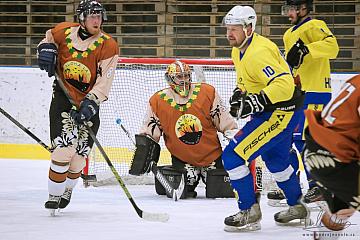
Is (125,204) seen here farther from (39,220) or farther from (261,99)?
(261,99)

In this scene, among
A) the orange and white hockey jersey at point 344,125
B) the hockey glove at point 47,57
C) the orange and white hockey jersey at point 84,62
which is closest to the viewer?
the orange and white hockey jersey at point 344,125

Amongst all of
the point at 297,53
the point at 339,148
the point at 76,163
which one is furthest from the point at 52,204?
the point at 339,148

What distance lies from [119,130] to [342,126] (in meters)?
3.57

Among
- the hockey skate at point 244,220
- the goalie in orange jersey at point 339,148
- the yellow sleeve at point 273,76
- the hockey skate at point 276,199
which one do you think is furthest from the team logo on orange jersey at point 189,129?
the goalie in orange jersey at point 339,148

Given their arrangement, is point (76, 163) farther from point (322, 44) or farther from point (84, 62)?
point (322, 44)

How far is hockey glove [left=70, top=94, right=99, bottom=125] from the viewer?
3859 millimetres

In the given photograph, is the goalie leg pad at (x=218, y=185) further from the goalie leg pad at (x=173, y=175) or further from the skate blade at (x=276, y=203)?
the skate blade at (x=276, y=203)

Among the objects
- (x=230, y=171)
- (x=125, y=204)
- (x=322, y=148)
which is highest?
(x=322, y=148)

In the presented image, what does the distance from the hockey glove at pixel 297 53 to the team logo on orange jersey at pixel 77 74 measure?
41.9 inches

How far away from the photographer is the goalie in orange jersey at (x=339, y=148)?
2.28 metres

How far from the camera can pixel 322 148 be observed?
237 centimetres

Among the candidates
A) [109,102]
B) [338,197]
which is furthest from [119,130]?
[338,197]

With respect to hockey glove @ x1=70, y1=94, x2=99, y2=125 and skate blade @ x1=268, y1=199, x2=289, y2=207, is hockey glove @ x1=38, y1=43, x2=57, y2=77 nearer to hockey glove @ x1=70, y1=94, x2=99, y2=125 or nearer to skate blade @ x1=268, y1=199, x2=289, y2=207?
hockey glove @ x1=70, y1=94, x2=99, y2=125

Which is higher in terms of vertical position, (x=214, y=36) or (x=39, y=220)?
(x=214, y=36)
